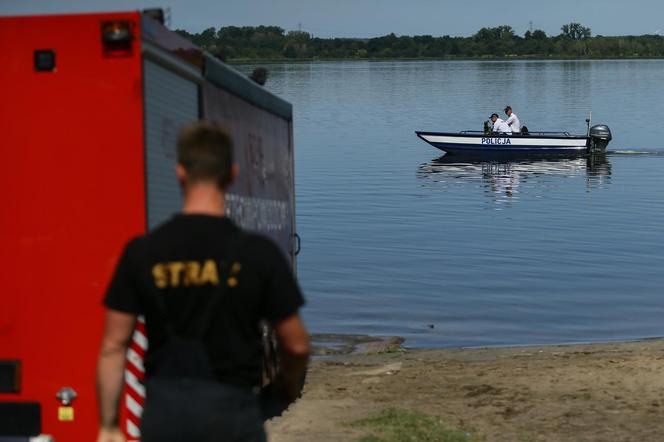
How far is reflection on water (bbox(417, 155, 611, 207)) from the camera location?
149 feet

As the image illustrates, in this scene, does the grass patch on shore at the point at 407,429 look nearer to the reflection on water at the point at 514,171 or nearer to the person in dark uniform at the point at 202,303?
the person in dark uniform at the point at 202,303

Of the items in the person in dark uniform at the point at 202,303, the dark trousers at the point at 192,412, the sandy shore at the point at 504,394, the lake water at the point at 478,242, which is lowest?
the lake water at the point at 478,242

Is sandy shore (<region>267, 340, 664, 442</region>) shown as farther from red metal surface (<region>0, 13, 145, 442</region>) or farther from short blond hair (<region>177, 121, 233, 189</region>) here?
short blond hair (<region>177, 121, 233, 189</region>)

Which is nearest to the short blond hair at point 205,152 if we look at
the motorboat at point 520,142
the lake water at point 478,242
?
the lake water at point 478,242

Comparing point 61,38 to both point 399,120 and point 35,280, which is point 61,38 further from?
point 399,120

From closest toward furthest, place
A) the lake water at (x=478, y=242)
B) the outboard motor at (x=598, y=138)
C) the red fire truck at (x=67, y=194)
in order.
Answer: the red fire truck at (x=67, y=194) < the lake water at (x=478, y=242) < the outboard motor at (x=598, y=138)

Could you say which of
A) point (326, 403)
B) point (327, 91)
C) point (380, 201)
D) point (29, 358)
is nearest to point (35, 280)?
point (29, 358)

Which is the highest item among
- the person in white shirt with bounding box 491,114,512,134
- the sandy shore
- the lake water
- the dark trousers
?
the dark trousers

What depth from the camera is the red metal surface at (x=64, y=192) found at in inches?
270

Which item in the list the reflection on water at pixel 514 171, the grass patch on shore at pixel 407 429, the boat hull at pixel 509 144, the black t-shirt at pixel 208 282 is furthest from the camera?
the boat hull at pixel 509 144

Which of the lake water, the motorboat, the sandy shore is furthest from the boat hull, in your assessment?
the sandy shore

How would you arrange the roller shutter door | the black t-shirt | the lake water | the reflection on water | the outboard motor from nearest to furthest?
the black t-shirt < the roller shutter door < the lake water < the reflection on water < the outboard motor

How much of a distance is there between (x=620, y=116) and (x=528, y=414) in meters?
81.7

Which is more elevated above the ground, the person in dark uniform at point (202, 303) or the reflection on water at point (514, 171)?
the person in dark uniform at point (202, 303)
